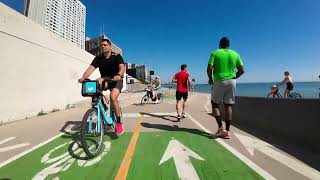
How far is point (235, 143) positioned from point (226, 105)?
35.1 inches

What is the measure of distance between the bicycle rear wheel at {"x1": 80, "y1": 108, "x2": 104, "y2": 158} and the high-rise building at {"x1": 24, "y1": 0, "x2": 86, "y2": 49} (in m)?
49.6

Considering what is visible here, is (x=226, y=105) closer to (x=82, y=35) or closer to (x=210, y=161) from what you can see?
(x=210, y=161)

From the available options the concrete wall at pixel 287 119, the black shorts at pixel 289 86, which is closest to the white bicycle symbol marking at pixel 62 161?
the concrete wall at pixel 287 119

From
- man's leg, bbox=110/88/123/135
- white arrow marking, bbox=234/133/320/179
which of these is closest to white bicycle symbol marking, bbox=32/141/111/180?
man's leg, bbox=110/88/123/135

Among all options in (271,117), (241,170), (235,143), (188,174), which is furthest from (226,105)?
(188,174)

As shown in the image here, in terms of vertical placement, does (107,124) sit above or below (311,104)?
below

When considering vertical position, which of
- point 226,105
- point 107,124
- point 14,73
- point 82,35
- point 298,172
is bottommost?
point 298,172

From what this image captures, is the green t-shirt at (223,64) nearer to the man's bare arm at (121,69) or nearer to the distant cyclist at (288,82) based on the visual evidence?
the man's bare arm at (121,69)

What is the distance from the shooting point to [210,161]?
4.56 meters

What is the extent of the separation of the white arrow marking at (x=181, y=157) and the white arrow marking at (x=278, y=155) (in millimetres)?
1246

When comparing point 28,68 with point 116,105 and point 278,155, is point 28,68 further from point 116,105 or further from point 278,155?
point 278,155

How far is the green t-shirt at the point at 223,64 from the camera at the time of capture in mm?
6215

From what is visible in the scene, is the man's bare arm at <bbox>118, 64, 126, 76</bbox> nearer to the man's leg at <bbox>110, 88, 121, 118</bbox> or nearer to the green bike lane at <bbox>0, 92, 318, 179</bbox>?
the man's leg at <bbox>110, 88, 121, 118</bbox>

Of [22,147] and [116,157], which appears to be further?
[22,147]
